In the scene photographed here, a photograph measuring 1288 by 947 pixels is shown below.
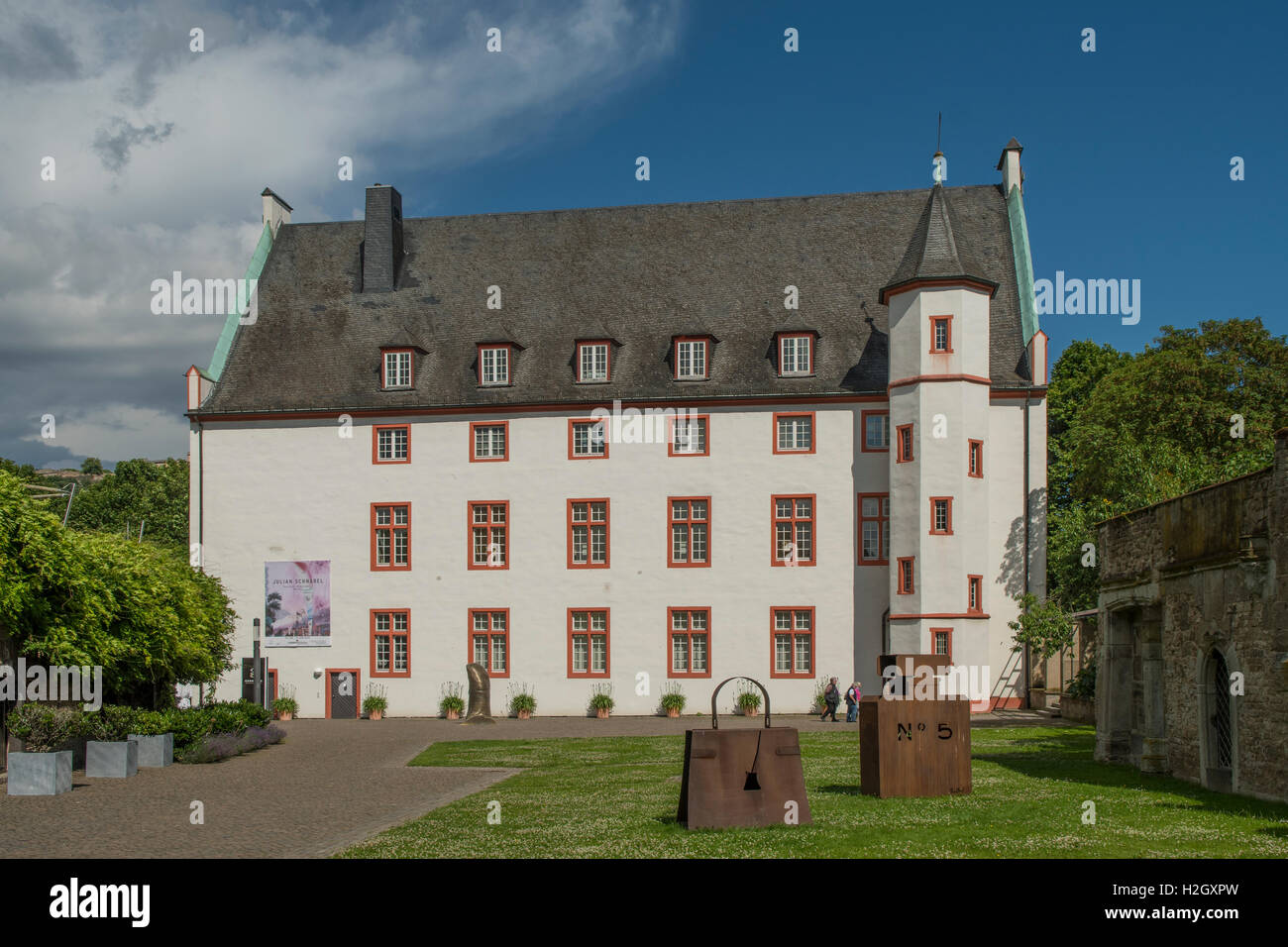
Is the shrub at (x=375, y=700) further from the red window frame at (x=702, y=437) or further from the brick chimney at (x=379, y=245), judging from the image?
the brick chimney at (x=379, y=245)

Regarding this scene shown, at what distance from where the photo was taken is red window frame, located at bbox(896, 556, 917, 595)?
38897 millimetres

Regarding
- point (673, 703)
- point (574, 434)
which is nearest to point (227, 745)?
point (673, 703)

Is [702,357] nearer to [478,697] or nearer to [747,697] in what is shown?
[747,697]

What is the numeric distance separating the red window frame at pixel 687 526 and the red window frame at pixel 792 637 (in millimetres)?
2843

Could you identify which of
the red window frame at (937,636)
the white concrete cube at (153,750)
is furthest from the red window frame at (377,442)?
the white concrete cube at (153,750)

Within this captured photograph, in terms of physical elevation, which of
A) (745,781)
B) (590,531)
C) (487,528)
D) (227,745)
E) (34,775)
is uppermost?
(487,528)

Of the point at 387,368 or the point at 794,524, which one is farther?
the point at 387,368

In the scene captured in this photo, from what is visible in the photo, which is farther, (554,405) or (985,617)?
(554,405)

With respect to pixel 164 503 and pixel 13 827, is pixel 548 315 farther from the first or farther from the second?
pixel 164 503

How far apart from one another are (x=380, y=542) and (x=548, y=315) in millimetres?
10065

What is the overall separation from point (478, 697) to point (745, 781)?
26288 mm

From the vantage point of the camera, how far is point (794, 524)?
136ft
